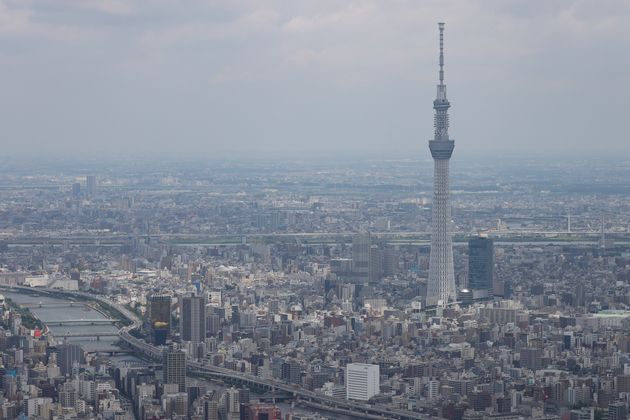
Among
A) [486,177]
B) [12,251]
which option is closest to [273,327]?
[12,251]

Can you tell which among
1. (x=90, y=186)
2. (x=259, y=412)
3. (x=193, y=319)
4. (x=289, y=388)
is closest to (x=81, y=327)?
(x=193, y=319)

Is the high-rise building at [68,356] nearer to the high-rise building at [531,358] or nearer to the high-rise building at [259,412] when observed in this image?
the high-rise building at [259,412]

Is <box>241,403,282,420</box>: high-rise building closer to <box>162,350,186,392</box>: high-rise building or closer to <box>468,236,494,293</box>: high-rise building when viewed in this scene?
<box>162,350,186,392</box>: high-rise building

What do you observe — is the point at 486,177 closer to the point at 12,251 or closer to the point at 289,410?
the point at 12,251

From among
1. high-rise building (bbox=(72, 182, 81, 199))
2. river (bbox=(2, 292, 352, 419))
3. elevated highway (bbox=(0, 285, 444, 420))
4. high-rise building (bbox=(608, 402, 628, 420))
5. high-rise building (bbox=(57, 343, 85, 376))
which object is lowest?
river (bbox=(2, 292, 352, 419))

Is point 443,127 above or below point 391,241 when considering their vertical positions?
above

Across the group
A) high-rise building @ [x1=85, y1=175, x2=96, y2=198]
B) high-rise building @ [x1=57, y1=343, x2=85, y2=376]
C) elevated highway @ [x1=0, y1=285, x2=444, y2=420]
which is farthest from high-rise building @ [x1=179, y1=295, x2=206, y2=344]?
high-rise building @ [x1=85, y1=175, x2=96, y2=198]

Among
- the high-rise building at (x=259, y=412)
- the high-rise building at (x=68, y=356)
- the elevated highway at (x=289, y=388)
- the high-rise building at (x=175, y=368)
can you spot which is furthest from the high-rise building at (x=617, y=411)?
the high-rise building at (x=68, y=356)
